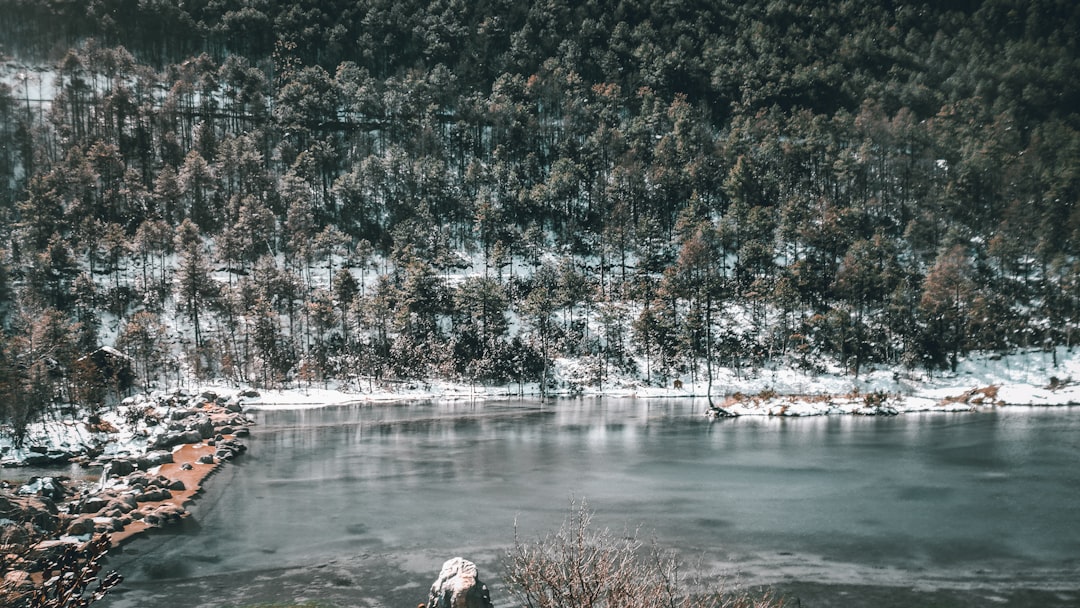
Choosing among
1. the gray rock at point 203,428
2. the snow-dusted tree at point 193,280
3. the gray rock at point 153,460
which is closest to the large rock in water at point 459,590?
the gray rock at point 153,460

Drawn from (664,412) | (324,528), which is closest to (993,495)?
(324,528)

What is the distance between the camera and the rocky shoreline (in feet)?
111

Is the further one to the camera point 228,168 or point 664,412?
point 228,168

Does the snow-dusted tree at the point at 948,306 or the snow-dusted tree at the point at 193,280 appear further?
the snow-dusted tree at the point at 193,280

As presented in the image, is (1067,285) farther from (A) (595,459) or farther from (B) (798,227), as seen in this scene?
(A) (595,459)

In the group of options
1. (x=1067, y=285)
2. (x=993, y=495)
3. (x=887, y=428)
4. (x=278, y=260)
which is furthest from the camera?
(x=278, y=260)

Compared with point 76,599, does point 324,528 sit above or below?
below

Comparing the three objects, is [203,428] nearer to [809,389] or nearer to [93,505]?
[93,505]

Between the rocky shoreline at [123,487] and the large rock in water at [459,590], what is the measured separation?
12.2 m

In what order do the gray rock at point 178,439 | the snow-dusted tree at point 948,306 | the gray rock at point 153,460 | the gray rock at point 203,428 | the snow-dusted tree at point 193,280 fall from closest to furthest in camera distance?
the gray rock at point 153,460
the gray rock at point 178,439
the gray rock at point 203,428
the snow-dusted tree at point 948,306
the snow-dusted tree at point 193,280

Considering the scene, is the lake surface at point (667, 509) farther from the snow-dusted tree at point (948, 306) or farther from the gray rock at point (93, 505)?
the snow-dusted tree at point (948, 306)

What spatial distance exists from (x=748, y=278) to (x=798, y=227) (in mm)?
17044

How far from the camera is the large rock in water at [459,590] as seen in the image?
85.0ft

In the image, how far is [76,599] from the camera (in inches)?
599
